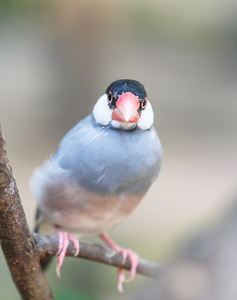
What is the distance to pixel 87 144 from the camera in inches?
47.1

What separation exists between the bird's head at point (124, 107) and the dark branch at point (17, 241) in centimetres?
35

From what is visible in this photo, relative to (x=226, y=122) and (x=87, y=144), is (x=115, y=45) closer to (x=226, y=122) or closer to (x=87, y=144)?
(x=226, y=122)

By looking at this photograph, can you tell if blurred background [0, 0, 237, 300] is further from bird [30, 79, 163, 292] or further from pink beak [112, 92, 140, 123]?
pink beak [112, 92, 140, 123]

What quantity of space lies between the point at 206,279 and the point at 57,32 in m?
2.70

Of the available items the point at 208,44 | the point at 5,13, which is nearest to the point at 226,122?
the point at 208,44

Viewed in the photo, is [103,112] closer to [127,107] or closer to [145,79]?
[127,107]

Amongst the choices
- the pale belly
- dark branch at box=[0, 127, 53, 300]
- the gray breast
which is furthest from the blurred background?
dark branch at box=[0, 127, 53, 300]

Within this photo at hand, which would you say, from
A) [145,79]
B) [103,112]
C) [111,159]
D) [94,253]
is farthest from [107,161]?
[145,79]

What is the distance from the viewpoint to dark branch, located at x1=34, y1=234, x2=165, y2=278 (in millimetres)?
1052

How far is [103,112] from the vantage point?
3.83 ft

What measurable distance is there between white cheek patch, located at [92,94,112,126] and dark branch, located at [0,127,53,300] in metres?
0.36

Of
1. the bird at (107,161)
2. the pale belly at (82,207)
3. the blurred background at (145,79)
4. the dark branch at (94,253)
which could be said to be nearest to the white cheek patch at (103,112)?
the bird at (107,161)

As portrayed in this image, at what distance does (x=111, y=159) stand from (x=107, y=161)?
12 millimetres

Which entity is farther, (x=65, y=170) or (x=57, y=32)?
(x=57, y=32)
